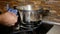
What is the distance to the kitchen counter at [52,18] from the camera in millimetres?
1344

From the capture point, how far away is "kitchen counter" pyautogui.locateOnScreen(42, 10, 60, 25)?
1.34 m

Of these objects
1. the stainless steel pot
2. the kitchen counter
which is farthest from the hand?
the kitchen counter

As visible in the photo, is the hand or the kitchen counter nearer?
the hand

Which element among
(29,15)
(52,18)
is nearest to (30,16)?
(29,15)

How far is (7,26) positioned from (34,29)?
8.8 inches

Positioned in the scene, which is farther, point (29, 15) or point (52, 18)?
point (52, 18)

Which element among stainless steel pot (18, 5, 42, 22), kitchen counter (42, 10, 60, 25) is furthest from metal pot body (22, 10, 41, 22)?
kitchen counter (42, 10, 60, 25)

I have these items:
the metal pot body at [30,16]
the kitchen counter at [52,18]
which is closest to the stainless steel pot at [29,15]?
the metal pot body at [30,16]

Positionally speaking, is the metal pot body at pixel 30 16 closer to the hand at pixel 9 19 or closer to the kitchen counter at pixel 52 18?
the hand at pixel 9 19

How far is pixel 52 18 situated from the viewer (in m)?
1.38

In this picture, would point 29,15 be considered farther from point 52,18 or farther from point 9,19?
point 52,18

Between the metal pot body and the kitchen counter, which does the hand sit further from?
the kitchen counter

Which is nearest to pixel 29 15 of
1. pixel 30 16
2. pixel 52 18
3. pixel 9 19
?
pixel 30 16

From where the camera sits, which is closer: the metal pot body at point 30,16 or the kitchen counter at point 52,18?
the metal pot body at point 30,16
